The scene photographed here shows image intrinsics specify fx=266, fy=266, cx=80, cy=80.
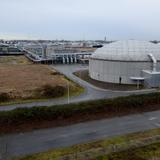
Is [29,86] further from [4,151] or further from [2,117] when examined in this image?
[4,151]

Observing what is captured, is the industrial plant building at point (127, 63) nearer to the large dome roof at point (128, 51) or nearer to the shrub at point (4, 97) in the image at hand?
the large dome roof at point (128, 51)

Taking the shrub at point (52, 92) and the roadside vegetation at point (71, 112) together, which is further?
the shrub at point (52, 92)

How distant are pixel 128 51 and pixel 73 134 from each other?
95.8ft

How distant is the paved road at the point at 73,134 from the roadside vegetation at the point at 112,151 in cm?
130

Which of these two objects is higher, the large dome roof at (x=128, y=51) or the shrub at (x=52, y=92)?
the large dome roof at (x=128, y=51)

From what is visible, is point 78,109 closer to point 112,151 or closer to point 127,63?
Answer: point 112,151

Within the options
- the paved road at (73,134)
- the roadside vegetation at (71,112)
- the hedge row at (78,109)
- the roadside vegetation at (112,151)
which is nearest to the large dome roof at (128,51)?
the hedge row at (78,109)

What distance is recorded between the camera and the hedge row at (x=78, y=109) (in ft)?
77.4

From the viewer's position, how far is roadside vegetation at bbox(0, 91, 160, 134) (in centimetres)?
2336

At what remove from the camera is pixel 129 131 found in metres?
22.7

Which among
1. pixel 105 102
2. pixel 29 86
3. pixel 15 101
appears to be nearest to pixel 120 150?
pixel 105 102

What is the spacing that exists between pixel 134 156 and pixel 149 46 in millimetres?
36165

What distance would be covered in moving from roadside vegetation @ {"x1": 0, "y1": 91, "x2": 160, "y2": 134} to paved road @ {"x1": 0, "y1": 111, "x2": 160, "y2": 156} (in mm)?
1100

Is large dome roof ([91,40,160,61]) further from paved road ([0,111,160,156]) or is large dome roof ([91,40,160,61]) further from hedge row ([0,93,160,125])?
paved road ([0,111,160,156])
